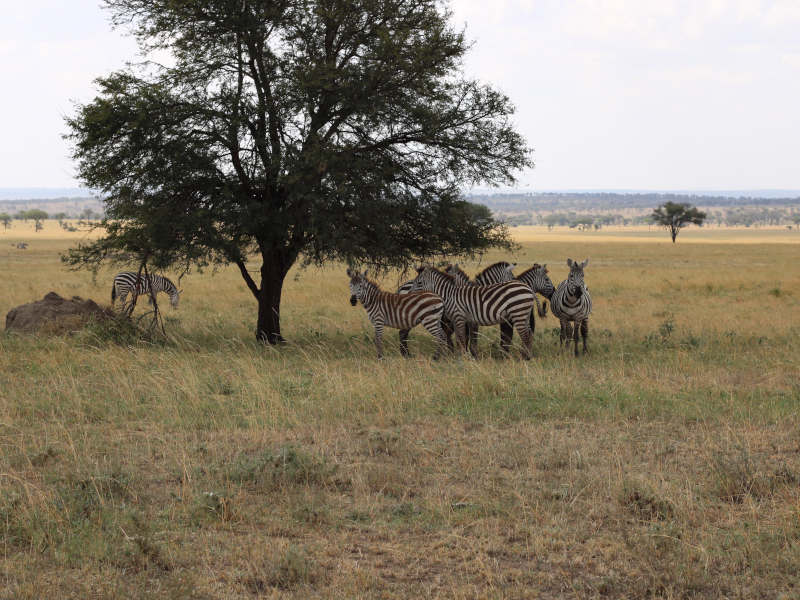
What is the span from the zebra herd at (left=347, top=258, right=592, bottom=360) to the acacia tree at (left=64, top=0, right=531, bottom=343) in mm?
1318

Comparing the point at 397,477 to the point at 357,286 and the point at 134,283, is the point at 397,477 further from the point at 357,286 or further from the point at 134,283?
the point at 134,283

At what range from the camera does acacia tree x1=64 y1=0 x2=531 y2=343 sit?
1524 cm

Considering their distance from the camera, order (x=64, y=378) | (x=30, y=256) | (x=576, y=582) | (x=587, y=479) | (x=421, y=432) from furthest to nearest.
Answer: (x=30, y=256)
(x=64, y=378)
(x=421, y=432)
(x=587, y=479)
(x=576, y=582)

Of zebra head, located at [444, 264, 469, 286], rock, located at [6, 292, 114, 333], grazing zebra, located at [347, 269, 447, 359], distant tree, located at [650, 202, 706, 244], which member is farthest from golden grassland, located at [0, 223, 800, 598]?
distant tree, located at [650, 202, 706, 244]

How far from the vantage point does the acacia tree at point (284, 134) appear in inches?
600

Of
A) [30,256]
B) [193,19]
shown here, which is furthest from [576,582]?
[30,256]

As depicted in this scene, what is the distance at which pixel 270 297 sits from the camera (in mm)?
17469

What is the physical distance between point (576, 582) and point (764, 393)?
6.59 meters

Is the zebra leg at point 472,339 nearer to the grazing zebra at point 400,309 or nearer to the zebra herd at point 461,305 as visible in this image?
the zebra herd at point 461,305

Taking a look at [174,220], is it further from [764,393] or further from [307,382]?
[764,393]

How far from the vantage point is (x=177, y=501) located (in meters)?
6.66

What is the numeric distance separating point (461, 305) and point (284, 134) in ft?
16.5

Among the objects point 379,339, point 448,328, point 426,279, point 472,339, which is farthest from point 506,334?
point 379,339

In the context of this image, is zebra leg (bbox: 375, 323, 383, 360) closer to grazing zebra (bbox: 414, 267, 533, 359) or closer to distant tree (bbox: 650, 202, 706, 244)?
grazing zebra (bbox: 414, 267, 533, 359)
